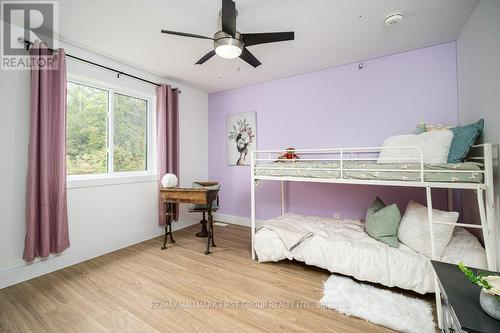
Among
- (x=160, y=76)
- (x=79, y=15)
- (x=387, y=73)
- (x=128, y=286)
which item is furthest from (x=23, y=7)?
(x=387, y=73)

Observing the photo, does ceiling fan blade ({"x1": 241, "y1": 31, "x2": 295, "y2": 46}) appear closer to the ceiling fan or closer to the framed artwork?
the ceiling fan

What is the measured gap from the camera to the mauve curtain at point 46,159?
2.11 m

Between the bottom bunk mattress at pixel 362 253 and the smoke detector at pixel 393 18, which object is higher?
the smoke detector at pixel 393 18

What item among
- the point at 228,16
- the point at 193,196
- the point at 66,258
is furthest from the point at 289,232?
the point at 66,258

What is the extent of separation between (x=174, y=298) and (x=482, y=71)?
3.33 m

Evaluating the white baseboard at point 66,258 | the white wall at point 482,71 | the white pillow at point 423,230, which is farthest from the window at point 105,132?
the white wall at point 482,71

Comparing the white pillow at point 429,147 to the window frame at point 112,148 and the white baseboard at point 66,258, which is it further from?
the white baseboard at point 66,258

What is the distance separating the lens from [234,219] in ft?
13.4

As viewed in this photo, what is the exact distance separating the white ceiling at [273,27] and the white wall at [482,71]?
0.64 ft

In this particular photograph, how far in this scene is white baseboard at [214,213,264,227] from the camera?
12.9ft

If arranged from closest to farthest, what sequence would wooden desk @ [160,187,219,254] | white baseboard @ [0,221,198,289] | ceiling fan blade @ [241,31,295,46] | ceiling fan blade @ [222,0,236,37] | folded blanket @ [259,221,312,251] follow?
ceiling fan blade @ [222,0,236,37], ceiling fan blade @ [241,31,295,46], white baseboard @ [0,221,198,289], folded blanket @ [259,221,312,251], wooden desk @ [160,187,219,254]

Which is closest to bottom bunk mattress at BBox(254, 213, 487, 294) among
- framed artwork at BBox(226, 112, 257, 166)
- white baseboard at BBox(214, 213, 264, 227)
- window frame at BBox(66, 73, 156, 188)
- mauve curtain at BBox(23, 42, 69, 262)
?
white baseboard at BBox(214, 213, 264, 227)

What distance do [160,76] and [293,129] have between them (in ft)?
7.62

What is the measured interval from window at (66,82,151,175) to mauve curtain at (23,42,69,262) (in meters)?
0.30
